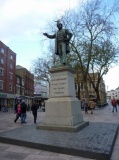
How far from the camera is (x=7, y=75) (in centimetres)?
5212

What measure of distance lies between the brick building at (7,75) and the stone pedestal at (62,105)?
3936cm

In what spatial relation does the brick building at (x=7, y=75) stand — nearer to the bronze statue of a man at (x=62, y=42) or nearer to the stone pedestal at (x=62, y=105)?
the bronze statue of a man at (x=62, y=42)

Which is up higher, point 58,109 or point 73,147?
point 58,109

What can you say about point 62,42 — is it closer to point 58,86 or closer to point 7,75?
point 58,86

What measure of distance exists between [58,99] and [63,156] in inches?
171

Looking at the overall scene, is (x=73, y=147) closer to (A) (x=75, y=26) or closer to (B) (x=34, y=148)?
(B) (x=34, y=148)

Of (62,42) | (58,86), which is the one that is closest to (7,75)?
(62,42)

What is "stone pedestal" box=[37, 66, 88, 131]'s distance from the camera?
9.50 metres

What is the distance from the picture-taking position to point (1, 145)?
7.34 metres

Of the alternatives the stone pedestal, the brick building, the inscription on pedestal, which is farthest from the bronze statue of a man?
the brick building

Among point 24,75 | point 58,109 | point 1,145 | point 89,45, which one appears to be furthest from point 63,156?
point 24,75

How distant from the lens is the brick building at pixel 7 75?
49125 mm

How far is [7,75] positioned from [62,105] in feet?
146

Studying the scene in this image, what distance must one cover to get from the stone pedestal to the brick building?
3936 centimetres
